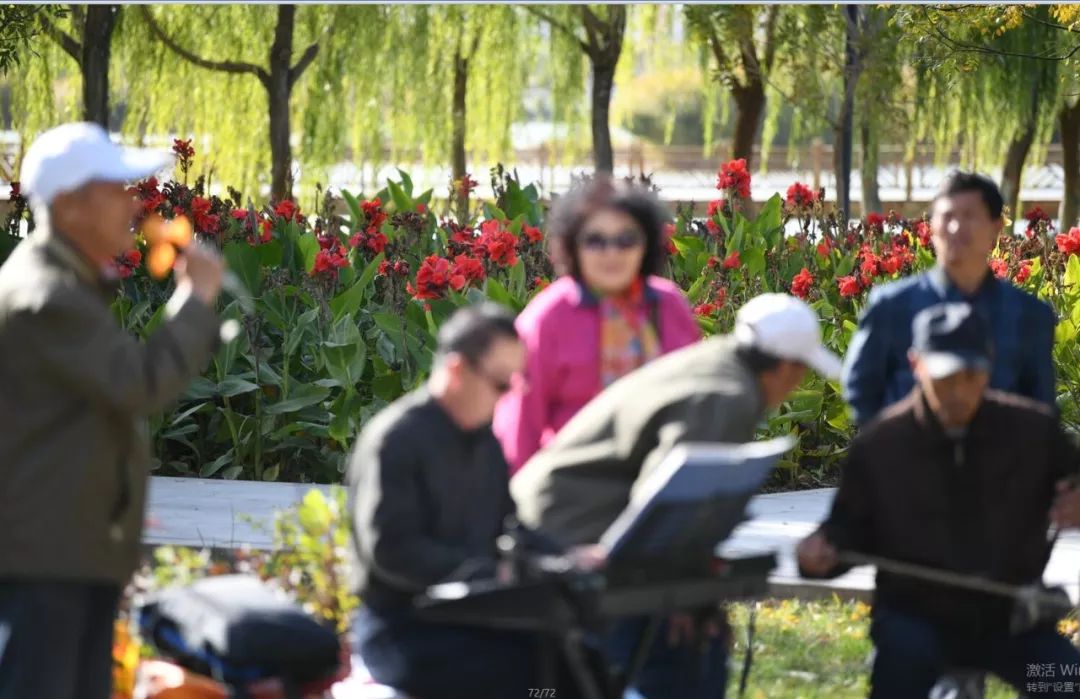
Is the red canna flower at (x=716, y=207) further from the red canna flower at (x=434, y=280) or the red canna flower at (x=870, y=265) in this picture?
the red canna flower at (x=434, y=280)

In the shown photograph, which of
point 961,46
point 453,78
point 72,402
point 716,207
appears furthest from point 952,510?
point 453,78

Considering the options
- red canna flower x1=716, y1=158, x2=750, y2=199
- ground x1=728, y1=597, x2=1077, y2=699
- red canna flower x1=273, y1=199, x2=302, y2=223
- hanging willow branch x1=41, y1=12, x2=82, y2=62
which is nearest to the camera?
ground x1=728, y1=597, x2=1077, y2=699

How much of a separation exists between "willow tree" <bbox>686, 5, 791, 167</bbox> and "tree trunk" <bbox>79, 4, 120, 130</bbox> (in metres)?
6.10

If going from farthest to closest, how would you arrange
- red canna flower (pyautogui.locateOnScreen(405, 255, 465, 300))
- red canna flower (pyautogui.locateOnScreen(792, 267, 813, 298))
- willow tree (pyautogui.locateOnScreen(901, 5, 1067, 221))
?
1. willow tree (pyautogui.locateOnScreen(901, 5, 1067, 221))
2. red canna flower (pyautogui.locateOnScreen(792, 267, 813, 298))
3. red canna flower (pyautogui.locateOnScreen(405, 255, 465, 300))

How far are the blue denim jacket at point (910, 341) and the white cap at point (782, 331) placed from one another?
2.84 ft

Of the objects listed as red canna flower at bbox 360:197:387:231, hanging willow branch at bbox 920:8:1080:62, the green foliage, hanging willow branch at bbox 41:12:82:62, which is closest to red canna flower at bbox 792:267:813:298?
hanging willow branch at bbox 920:8:1080:62

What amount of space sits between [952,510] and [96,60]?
1575 cm

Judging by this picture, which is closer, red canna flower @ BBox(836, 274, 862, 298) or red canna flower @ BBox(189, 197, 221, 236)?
red canna flower @ BBox(836, 274, 862, 298)

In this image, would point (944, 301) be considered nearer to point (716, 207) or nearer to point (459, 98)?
point (716, 207)

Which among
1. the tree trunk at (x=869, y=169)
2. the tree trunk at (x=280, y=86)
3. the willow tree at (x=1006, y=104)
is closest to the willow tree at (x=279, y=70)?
the tree trunk at (x=280, y=86)

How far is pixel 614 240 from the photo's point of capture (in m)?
4.85

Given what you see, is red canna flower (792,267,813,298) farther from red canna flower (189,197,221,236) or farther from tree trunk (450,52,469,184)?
tree trunk (450,52,469,184)

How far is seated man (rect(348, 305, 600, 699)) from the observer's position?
399 centimetres

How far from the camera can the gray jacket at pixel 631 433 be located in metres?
4.18
